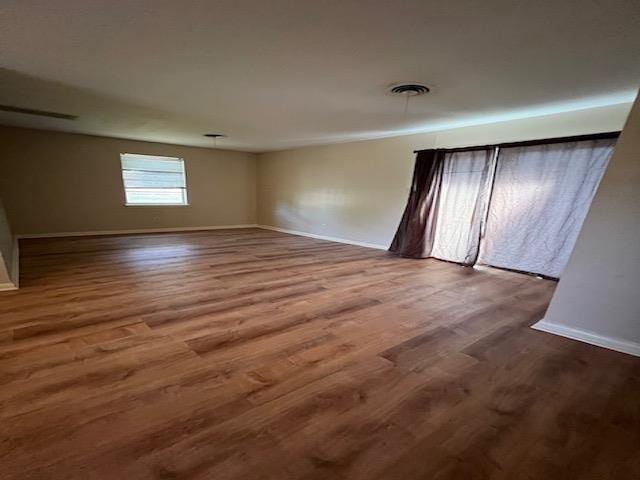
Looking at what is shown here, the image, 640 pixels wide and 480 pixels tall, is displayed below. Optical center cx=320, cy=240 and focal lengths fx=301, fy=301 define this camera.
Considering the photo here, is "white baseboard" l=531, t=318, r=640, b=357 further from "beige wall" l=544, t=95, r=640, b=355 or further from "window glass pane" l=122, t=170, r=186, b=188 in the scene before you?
"window glass pane" l=122, t=170, r=186, b=188

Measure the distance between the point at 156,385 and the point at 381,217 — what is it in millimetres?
4883

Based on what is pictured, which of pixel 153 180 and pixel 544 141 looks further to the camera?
pixel 153 180

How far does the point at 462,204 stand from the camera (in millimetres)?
4781

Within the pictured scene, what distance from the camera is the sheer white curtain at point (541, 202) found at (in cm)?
360

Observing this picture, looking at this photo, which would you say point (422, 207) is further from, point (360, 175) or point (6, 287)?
point (6, 287)

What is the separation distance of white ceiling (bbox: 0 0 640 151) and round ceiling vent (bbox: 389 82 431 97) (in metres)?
0.12

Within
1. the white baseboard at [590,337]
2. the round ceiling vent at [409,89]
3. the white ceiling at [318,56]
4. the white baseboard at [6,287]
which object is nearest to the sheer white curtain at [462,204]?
the white ceiling at [318,56]

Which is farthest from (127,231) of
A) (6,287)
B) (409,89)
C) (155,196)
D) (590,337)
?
(590,337)

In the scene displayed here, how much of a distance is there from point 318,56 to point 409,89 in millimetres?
1102

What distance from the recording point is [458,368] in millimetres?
1930

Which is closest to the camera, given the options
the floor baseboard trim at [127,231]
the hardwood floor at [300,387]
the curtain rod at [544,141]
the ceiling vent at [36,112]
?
the hardwood floor at [300,387]

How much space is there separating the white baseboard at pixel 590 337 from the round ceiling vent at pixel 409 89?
2364mm

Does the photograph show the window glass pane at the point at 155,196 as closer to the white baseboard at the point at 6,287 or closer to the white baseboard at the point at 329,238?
the white baseboard at the point at 329,238

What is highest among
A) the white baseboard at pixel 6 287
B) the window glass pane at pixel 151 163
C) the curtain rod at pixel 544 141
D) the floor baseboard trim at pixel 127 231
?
the curtain rod at pixel 544 141
